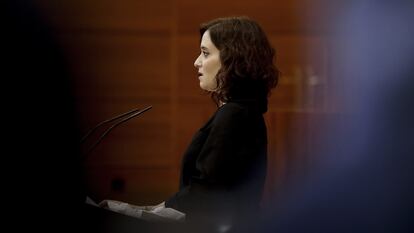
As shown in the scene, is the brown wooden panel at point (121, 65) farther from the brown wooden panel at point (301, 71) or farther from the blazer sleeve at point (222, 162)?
the blazer sleeve at point (222, 162)

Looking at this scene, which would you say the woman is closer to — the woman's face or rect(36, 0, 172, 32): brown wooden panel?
the woman's face

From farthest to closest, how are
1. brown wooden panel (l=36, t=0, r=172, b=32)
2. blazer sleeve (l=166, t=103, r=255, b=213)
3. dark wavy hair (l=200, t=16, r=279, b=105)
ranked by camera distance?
brown wooden panel (l=36, t=0, r=172, b=32) → dark wavy hair (l=200, t=16, r=279, b=105) → blazer sleeve (l=166, t=103, r=255, b=213)

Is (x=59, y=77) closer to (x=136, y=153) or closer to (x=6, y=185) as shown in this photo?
(x=6, y=185)

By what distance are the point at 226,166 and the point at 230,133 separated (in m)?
0.08

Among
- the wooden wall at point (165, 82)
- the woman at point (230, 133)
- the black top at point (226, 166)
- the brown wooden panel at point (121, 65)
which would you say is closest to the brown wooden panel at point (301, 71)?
the wooden wall at point (165, 82)

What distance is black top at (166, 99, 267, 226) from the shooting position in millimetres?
1488

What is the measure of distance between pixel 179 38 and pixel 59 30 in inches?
25.1

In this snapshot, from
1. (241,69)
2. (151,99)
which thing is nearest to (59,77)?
(241,69)

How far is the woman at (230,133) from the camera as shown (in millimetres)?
1493

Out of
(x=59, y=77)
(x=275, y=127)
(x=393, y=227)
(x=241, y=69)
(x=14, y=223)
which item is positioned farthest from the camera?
(x=275, y=127)

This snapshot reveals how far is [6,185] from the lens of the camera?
4.26 ft

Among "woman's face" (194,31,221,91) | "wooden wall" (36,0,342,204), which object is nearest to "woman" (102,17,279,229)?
"woman's face" (194,31,221,91)

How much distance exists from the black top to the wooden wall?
1701 mm

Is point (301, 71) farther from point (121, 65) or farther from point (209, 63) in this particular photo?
point (209, 63)
